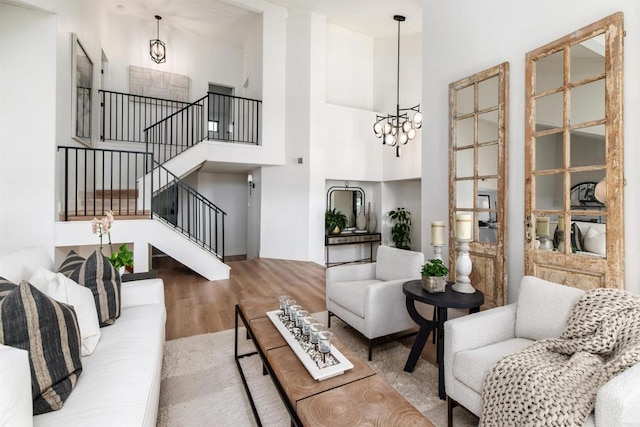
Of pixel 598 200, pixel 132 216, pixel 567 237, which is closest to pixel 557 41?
pixel 598 200

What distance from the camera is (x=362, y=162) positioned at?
22.7ft

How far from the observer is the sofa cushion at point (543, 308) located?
1.81 meters

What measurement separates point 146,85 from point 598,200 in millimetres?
8246

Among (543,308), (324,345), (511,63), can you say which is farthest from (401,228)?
(324,345)

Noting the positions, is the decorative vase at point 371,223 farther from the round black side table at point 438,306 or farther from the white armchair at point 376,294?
the round black side table at point 438,306

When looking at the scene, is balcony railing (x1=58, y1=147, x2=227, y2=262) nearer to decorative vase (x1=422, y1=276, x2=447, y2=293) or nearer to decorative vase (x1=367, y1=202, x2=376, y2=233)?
decorative vase (x1=367, y1=202, x2=376, y2=233)

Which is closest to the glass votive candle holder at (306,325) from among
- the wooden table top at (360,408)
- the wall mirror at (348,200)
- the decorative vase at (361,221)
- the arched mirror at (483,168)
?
the wooden table top at (360,408)

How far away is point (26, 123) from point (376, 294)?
4.24 m

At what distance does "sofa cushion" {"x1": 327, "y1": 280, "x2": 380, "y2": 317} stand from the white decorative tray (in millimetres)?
926

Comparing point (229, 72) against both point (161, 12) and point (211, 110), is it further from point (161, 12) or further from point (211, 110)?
point (161, 12)

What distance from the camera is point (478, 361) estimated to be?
5.42 ft

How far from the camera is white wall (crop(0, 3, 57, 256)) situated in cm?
337

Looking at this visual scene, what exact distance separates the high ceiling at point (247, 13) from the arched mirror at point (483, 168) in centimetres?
381

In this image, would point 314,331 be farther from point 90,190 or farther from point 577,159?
point 90,190
